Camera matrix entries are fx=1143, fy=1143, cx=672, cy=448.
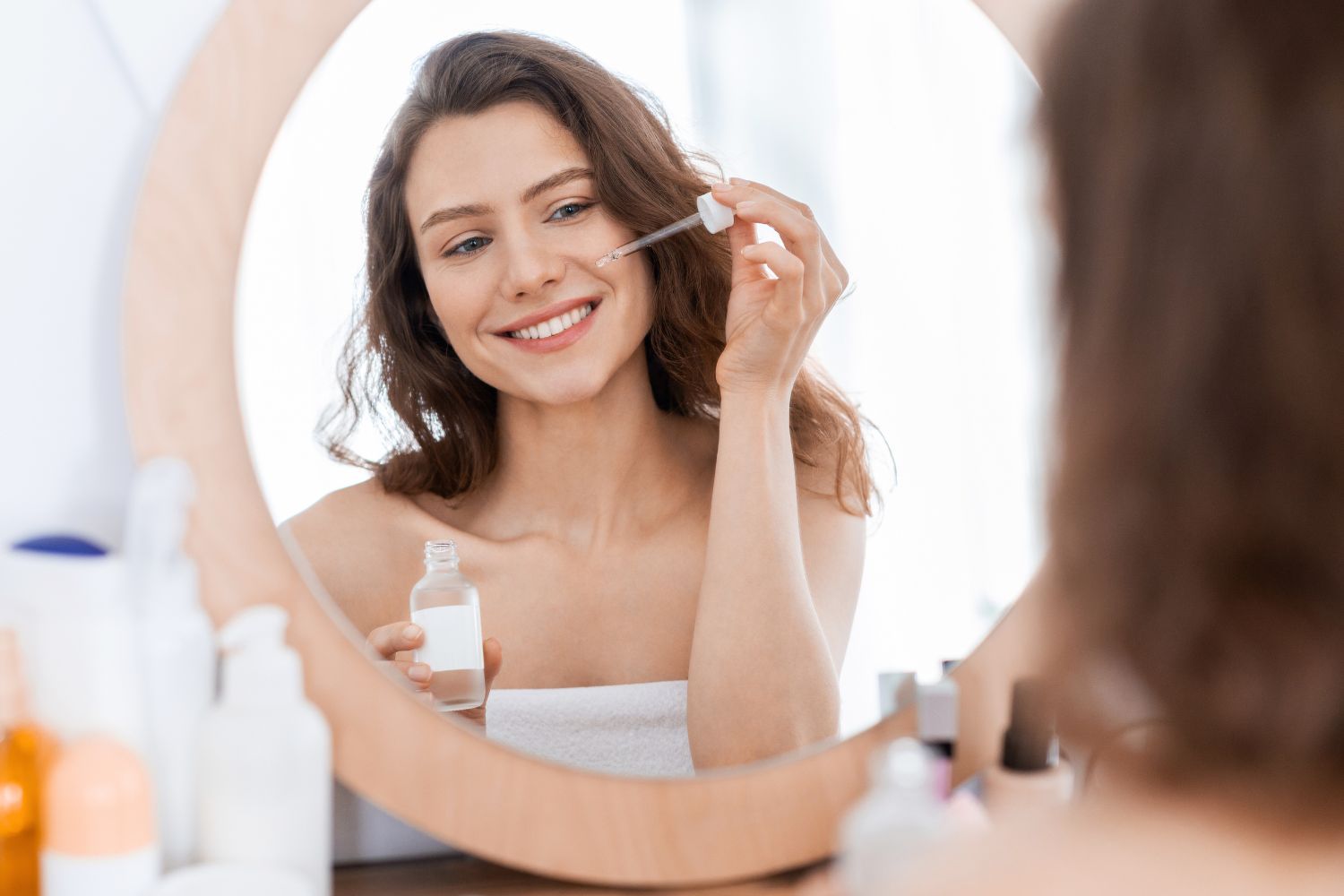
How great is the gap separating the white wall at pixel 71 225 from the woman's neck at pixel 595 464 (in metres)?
0.22

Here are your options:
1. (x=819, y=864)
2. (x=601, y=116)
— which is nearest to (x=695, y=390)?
(x=601, y=116)

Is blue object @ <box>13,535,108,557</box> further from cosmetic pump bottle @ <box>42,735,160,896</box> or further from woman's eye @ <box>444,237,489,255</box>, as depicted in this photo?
woman's eye @ <box>444,237,489,255</box>

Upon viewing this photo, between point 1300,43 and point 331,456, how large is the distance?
19.4 inches

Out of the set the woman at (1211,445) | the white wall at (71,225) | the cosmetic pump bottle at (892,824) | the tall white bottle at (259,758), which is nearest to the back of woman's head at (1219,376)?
the woman at (1211,445)

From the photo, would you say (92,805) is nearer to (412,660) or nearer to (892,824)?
(412,660)

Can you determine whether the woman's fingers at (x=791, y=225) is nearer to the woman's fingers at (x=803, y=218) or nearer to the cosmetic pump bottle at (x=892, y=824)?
the woman's fingers at (x=803, y=218)

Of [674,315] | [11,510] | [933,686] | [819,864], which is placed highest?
[674,315]

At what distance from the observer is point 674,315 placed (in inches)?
26.3

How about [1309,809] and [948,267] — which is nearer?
[1309,809]

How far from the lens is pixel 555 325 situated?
0.66 meters

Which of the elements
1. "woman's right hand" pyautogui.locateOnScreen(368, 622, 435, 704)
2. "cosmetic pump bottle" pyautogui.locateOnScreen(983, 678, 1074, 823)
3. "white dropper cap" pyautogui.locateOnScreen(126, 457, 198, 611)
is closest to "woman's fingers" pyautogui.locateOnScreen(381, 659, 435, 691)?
"woman's right hand" pyautogui.locateOnScreen(368, 622, 435, 704)

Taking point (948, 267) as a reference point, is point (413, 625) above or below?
below

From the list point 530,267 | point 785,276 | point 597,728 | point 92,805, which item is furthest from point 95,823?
point 785,276

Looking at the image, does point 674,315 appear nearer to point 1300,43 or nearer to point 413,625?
point 413,625
